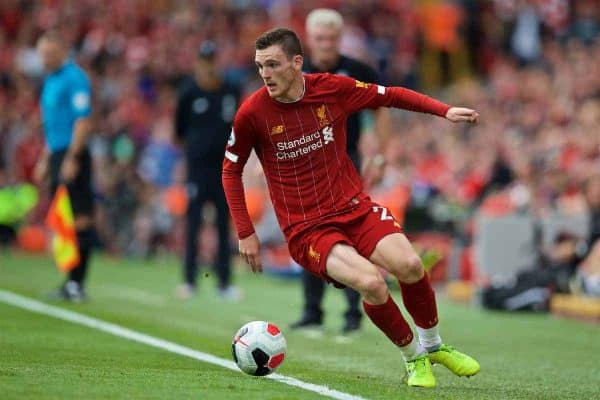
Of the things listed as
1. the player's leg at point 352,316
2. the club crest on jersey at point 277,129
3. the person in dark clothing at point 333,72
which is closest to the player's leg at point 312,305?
the person in dark clothing at point 333,72

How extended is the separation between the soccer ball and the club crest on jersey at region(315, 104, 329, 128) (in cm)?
132

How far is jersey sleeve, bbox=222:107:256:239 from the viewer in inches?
304

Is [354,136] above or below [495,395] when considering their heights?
above

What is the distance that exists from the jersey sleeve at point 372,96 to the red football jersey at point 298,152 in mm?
14

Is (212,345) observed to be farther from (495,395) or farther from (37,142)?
(37,142)

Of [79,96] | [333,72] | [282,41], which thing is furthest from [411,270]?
[79,96]

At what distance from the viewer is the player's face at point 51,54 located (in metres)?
13.0

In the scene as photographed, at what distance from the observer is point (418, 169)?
21312 millimetres

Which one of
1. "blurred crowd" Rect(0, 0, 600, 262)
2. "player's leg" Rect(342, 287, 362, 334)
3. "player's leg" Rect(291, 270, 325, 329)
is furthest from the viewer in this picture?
"blurred crowd" Rect(0, 0, 600, 262)

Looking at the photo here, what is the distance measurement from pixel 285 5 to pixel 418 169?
7126mm

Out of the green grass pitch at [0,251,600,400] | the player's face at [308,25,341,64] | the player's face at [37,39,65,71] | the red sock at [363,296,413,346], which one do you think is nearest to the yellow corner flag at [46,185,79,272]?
the green grass pitch at [0,251,600,400]

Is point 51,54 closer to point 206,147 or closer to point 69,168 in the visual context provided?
point 69,168

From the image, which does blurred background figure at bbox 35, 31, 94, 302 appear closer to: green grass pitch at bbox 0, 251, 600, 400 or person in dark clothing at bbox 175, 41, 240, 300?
green grass pitch at bbox 0, 251, 600, 400

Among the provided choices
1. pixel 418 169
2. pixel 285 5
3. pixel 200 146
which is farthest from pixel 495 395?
pixel 285 5
